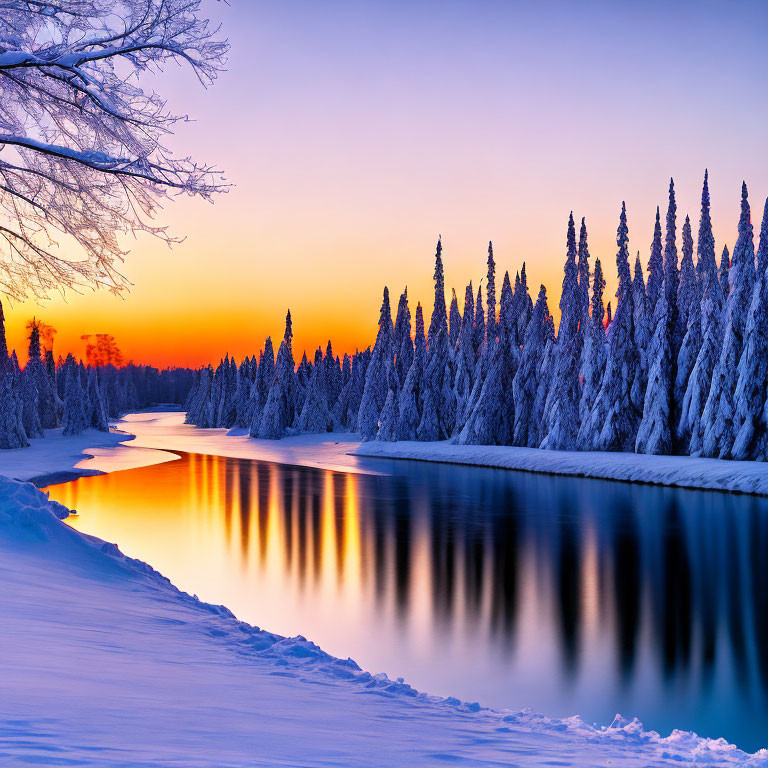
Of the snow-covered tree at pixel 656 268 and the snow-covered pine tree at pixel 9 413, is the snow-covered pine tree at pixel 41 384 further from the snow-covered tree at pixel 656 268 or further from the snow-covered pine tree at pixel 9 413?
the snow-covered tree at pixel 656 268

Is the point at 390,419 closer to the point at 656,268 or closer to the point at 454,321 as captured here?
the point at 454,321

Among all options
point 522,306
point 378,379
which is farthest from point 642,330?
point 378,379

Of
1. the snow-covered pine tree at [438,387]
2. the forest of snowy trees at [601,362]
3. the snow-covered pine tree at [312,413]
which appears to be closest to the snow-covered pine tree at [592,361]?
the forest of snowy trees at [601,362]

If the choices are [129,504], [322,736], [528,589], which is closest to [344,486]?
[129,504]

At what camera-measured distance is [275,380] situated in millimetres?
79875

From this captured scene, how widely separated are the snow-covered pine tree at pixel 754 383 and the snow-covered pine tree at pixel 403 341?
3552 cm

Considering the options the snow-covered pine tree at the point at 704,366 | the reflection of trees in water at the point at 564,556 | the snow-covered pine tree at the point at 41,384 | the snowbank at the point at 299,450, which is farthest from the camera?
the snow-covered pine tree at the point at 41,384

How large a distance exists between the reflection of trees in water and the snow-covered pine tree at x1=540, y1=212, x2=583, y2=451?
13000 mm

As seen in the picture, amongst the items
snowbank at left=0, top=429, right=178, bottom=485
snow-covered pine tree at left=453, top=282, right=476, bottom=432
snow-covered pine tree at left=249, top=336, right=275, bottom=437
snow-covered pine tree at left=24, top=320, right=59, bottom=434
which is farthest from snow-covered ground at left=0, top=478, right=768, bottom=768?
snow-covered pine tree at left=249, top=336, right=275, bottom=437

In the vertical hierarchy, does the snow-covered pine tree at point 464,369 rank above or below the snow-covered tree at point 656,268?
below

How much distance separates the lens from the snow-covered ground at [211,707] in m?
3.85

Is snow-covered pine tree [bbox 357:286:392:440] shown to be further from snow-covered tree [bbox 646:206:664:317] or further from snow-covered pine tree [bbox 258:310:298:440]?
snow-covered tree [bbox 646:206:664:317]

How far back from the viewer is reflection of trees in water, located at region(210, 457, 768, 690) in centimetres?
1131

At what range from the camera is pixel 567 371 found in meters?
47.7
